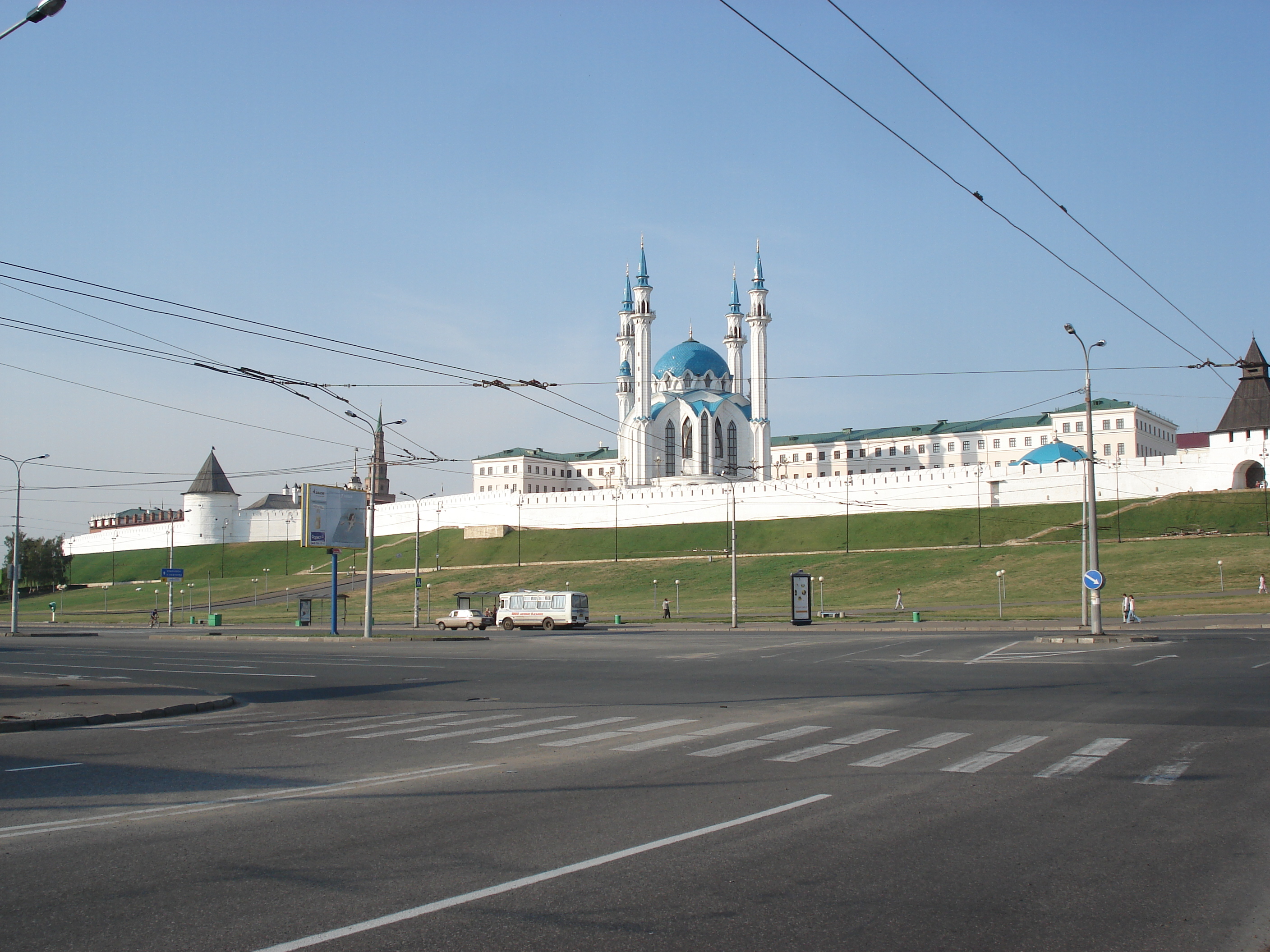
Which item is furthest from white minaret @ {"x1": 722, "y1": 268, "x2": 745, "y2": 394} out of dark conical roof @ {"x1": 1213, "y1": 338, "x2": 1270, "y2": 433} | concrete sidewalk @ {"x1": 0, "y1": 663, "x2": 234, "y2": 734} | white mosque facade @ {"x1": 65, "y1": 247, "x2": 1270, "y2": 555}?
concrete sidewalk @ {"x1": 0, "y1": 663, "x2": 234, "y2": 734}

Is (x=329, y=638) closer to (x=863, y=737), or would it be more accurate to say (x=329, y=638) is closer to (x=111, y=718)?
(x=111, y=718)

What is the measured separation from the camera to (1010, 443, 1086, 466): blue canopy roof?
324 feet

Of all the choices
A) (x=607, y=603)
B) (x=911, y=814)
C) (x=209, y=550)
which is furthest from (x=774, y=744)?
(x=209, y=550)

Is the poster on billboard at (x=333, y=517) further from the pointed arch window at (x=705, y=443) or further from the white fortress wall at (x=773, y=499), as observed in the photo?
the pointed arch window at (x=705, y=443)

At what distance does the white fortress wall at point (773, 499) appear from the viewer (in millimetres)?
86812

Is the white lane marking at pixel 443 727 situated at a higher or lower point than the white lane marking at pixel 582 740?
lower

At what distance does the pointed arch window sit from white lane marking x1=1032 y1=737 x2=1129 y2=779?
368 ft

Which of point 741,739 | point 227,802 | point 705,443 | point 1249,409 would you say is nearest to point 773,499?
point 705,443

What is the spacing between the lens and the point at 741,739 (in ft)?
40.2

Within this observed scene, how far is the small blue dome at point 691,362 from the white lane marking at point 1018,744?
11967 centimetres

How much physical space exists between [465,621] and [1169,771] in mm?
47301

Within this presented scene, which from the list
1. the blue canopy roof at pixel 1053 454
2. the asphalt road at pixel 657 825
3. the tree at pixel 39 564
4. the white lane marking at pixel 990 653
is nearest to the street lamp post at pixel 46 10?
the asphalt road at pixel 657 825

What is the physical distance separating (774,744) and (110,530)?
149415mm

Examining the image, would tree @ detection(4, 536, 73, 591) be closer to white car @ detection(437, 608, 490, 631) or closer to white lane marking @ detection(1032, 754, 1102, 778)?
white car @ detection(437, 608, 490, 631)
